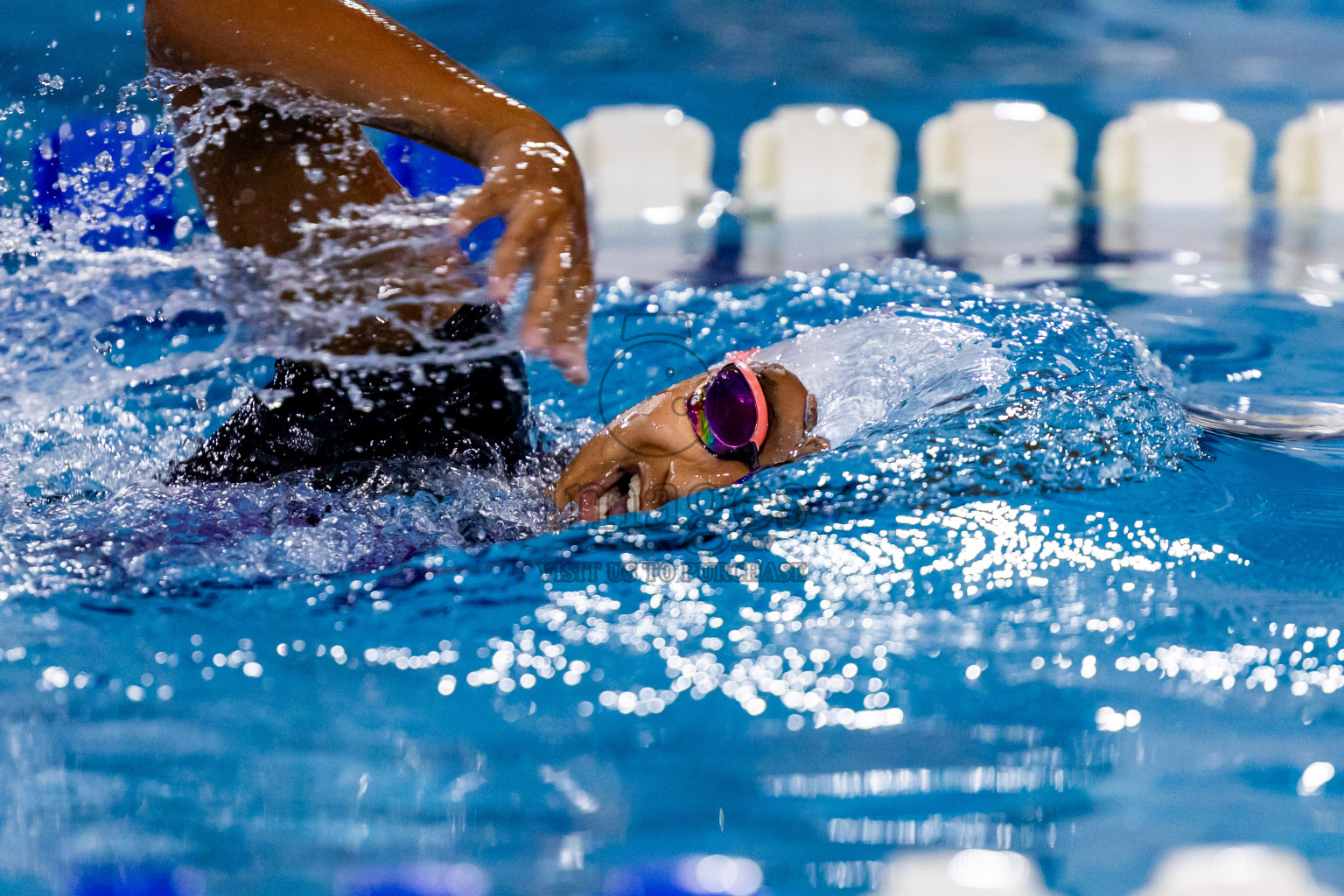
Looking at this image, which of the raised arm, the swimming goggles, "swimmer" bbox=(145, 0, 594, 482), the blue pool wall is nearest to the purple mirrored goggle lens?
the swimming goggles

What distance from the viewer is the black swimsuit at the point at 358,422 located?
1650mm

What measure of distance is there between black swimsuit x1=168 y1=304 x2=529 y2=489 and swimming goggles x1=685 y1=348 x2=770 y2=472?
12.1 inches

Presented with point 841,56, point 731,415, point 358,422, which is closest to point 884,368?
point 731,415

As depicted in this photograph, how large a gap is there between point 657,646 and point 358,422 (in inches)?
24.6

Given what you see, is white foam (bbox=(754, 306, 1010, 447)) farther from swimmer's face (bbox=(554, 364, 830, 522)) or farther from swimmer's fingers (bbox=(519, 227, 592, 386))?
swimmer's fingers (bbox=(519, 227, 592, 386))

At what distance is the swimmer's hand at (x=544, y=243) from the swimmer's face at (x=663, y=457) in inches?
22.2

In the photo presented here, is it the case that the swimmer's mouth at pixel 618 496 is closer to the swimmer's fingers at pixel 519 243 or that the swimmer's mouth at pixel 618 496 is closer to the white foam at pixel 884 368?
the white foam at pixel 884 368

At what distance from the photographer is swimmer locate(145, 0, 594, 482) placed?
3.51ft

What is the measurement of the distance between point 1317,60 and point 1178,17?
2.47 ft

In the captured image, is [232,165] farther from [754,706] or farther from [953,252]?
[953,252]

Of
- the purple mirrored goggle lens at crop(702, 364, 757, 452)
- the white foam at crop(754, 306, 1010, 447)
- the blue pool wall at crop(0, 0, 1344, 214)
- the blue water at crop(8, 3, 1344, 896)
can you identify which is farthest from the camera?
the blue pool wall at crop(0, 0, 1344, 214)

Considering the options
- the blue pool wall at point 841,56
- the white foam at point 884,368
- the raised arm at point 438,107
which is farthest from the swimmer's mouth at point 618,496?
the blue pool wall at point 841,56

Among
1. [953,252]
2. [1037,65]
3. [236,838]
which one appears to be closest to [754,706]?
[236,838]

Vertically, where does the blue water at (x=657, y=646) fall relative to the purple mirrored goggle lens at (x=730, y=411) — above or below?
below
